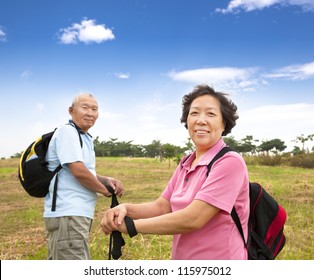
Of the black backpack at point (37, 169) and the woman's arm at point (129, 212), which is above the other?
the black backpack at point (37, 169)

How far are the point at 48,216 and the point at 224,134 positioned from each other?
4.67 ft

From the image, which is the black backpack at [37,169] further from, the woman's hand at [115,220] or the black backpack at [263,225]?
the black backpack at [263,225]

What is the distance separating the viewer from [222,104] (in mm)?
1605

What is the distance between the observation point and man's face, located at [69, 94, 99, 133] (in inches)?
105

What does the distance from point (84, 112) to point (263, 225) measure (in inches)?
62.7

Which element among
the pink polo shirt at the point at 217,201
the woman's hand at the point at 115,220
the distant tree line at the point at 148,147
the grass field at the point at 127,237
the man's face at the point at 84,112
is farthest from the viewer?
the distant tree line at the point at 148,147

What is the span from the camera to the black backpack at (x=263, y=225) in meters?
1.56

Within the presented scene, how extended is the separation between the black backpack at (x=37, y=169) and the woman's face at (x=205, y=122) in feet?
4.04

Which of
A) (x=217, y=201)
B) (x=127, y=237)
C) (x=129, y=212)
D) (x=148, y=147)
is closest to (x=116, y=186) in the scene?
(x=129, y=212)

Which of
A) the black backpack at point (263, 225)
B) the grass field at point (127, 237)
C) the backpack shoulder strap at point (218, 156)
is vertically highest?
the backpack shoulder strap at point (218, 156)

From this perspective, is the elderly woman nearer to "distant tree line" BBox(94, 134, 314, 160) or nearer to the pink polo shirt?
the pink polo shirt

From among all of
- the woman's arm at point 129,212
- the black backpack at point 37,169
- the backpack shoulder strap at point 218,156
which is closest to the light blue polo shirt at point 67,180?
the black backpack at point 37,169

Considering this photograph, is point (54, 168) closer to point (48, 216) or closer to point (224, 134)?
point (48, 216)
